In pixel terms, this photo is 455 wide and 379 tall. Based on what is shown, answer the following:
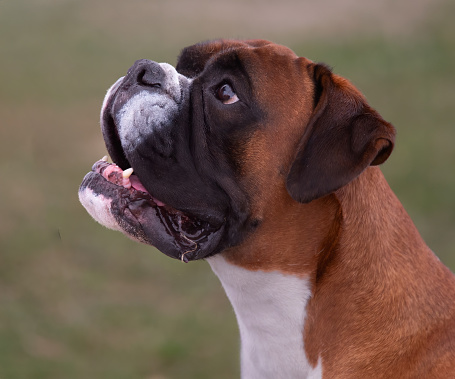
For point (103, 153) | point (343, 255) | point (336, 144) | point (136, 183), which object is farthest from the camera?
point (103, 153)

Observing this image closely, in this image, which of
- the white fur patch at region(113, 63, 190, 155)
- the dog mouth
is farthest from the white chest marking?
the white fur patch at region(113, 63, 190, 155)

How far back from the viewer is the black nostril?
318 cm

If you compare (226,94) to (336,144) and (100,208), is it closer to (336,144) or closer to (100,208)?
(336,144)

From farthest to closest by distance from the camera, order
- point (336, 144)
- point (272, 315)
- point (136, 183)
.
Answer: point (136, 183) → point (272, 315) → point (336, 144)

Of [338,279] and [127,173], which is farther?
[127,173]

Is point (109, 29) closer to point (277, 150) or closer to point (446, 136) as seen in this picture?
point (446, 136)

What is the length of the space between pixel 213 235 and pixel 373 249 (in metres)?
0.69

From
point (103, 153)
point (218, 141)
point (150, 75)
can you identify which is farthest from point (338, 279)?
point (103, 153)

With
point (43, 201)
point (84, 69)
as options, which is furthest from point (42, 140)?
point (84, 69)

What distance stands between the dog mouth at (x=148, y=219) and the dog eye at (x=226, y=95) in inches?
20.6

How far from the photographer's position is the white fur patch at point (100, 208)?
317 centimetres

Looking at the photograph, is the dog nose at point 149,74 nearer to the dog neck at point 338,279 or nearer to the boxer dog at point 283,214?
the boxer dog at point 283,214

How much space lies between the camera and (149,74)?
319cm

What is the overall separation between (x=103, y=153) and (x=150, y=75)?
6843 millimetres
